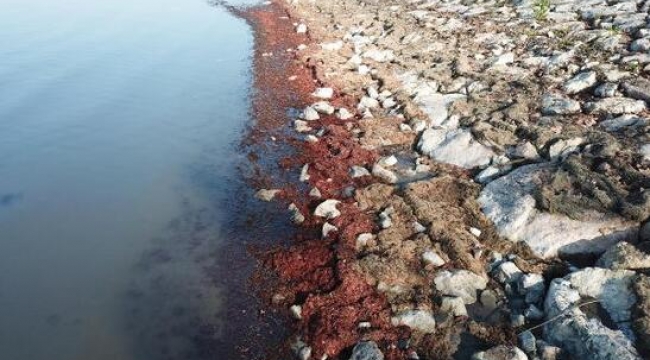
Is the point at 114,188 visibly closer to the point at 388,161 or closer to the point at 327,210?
the point at 327,210

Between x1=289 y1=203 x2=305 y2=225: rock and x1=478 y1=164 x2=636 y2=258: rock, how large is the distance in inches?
165

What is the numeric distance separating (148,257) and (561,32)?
17.1 metres

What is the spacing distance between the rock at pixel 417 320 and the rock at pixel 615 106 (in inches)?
340

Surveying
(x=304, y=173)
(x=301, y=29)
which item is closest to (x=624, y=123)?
(x=304, y=173)

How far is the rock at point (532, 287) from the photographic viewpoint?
898 cm

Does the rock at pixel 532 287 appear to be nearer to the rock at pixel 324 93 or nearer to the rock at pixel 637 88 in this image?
the rock at pixel 637 88

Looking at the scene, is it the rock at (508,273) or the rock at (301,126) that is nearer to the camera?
the rock at (508,273)

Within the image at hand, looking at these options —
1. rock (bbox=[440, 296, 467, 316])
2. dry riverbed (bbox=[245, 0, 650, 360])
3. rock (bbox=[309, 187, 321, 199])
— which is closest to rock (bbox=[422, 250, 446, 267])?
dry riverbed (bbox=[245, 0, 650, 360])

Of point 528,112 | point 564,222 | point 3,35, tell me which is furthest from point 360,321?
point 3,35

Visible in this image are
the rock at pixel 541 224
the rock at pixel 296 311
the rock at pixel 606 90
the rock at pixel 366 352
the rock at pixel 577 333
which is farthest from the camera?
the rock at pixel 606 90

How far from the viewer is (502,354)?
766 centimetres

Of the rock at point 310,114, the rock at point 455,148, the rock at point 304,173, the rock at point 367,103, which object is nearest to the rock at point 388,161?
the rock at point 455,148

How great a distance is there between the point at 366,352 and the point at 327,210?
4.40 meters

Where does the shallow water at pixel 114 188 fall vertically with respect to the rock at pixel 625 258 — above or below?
below
